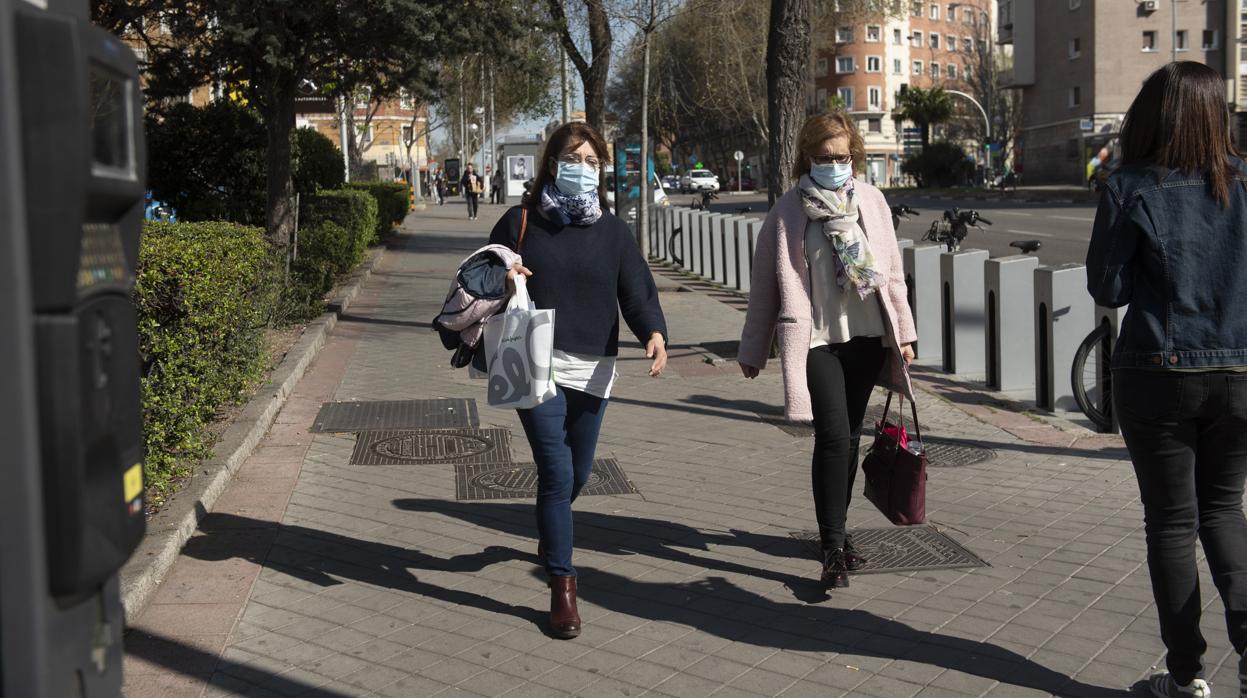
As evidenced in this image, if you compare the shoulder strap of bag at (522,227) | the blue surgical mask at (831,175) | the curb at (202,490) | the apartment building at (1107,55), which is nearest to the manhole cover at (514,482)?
the curb at (202,490)

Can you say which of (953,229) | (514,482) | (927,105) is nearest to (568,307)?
(514,482)

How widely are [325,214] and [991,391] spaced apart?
12.3 meters

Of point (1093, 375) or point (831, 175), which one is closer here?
point (831, 175)

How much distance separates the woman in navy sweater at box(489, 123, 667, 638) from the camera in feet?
15.3

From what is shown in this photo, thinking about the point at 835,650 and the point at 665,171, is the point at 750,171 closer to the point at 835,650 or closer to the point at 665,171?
the point at 665,171

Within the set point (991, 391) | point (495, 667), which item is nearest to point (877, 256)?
point (495, 667)

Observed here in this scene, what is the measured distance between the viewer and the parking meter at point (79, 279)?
1.63 meters

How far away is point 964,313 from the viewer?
1052 centimetres

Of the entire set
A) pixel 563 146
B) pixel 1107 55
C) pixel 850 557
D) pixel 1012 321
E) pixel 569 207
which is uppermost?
pixel 1107 55

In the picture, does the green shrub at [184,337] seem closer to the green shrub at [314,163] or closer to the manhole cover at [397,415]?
the manhole cover at [397,415]

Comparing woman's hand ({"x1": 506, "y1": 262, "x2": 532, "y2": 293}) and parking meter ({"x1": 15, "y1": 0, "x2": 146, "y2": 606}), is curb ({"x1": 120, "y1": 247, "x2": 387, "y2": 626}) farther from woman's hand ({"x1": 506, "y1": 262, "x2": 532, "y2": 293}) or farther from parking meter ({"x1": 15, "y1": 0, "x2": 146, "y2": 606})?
parking meter ({"x1": 15, "y1": 0, "x2": 146, "y2": 606})

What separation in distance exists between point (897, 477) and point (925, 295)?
6286mm

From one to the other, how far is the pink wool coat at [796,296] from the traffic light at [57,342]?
3.31 meters

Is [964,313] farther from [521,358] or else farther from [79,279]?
[79,279]
